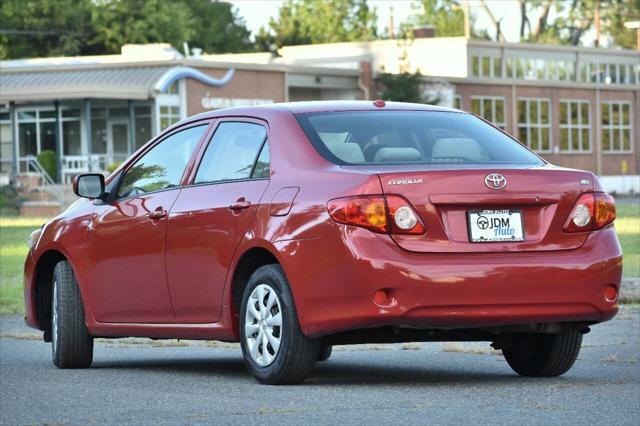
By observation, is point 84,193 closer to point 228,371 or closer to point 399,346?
point 228,371

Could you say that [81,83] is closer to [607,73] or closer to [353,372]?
[607,73]

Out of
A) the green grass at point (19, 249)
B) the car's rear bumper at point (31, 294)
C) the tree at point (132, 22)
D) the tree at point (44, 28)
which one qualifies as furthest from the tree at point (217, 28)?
the car's rear bumper at point (31, 294)

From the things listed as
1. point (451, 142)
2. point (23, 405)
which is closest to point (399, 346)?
point (451, 142)

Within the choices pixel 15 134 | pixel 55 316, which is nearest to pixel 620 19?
pixel 15 134

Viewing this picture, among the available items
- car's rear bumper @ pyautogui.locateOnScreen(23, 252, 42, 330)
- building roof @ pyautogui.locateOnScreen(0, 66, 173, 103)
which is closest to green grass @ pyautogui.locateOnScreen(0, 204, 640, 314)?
car's rear bumper @ pyautogui.locateOnScreen(23, 252, 42, 330)

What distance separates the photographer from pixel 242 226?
8750 mm

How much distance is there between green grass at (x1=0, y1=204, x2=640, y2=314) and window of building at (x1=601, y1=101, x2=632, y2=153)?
30.2 meters

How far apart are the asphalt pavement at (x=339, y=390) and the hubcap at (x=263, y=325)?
189 millimetres

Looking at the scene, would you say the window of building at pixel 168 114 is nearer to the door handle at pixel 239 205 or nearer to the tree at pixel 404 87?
the tree at pixel 404 87

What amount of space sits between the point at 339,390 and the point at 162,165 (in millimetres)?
2285

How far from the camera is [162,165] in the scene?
9977mm

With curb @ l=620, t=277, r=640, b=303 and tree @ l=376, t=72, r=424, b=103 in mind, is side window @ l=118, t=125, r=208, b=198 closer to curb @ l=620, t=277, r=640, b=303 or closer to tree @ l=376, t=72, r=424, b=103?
curb @ l=620, t=277, r=640, b=303

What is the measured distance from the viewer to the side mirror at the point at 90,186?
10.2 meters

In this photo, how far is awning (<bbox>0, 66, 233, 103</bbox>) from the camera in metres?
59.5
